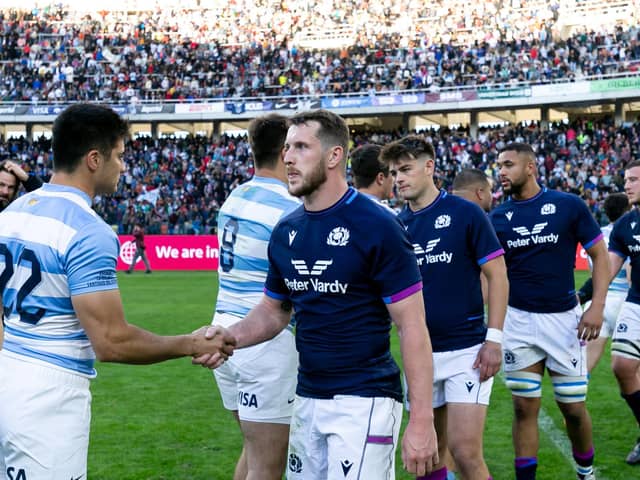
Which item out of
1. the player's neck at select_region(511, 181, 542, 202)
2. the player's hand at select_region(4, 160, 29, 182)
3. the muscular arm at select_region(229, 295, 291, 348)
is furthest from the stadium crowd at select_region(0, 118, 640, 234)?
the muscular arm at select_region(229, 295, 291, 348)

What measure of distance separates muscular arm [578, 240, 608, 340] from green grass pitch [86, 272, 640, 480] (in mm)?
1321

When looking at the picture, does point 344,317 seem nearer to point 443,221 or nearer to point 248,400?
point 248,400

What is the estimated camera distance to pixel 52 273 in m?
3.54

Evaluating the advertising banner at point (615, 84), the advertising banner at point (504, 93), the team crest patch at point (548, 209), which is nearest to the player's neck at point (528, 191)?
the team crest patch at point (548, 209)

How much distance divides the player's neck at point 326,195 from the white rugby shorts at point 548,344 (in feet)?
10.0

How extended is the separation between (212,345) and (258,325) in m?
0.26

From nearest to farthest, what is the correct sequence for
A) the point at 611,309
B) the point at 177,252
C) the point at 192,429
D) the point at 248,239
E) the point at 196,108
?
the point at 248,239 → the point at 192,429 → the point at 611,309 → the point at 177,252 → the point at 196,108

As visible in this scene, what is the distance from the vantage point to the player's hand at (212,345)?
4.26 metres

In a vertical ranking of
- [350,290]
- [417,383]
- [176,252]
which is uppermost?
[350,290]

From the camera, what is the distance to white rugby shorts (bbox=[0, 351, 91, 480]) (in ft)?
11.4

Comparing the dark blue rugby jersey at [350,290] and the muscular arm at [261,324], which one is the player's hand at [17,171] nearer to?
the muscular arm at [261,324]

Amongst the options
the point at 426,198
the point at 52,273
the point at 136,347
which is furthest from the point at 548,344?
the point at 52,273

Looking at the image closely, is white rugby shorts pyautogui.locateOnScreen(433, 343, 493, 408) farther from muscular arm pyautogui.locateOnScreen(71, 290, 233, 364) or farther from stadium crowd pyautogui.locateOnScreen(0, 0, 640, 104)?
stadium crowd pyautogui.locateOnScreen(0, 0, 640, 104)

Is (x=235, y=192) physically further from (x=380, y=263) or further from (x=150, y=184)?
(x=150, y=184)
